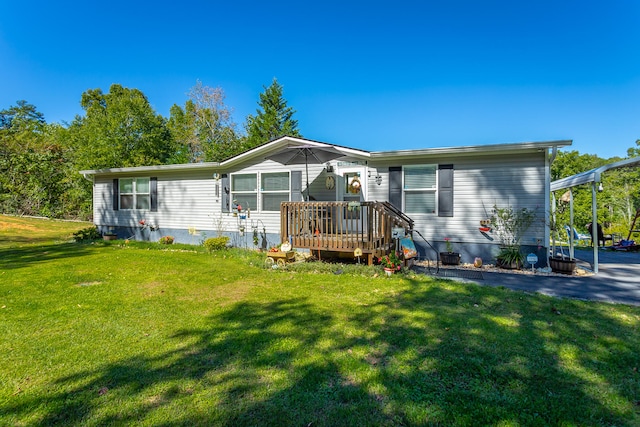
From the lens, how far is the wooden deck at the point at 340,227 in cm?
650

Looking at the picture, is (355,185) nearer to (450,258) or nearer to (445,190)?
(445,190)

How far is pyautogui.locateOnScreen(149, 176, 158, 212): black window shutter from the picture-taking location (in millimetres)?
11492

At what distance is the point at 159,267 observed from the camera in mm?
6816

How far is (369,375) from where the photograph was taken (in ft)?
8.15

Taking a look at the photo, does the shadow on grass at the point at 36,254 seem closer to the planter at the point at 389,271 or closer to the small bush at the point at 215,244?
the small bush at the point at 215,244

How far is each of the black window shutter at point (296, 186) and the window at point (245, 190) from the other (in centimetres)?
137

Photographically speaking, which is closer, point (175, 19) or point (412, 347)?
point (412, 347)

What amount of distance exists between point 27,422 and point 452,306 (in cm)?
432

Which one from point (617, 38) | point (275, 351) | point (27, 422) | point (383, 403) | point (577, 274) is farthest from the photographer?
point (617, 38)

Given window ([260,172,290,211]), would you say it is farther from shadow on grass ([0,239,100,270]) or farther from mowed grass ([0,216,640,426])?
shadow on grass ([0,239,100,270])

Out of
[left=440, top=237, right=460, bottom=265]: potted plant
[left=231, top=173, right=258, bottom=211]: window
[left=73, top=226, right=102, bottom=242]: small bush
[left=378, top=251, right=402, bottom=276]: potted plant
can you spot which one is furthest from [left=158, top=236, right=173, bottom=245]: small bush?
[left=440, top=237, right=460, bottom=265]: potted plant

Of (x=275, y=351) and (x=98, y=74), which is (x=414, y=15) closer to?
(x=275, y=351)

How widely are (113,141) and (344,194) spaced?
57.5 ft

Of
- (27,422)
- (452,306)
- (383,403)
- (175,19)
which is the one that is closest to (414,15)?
(175,19)
